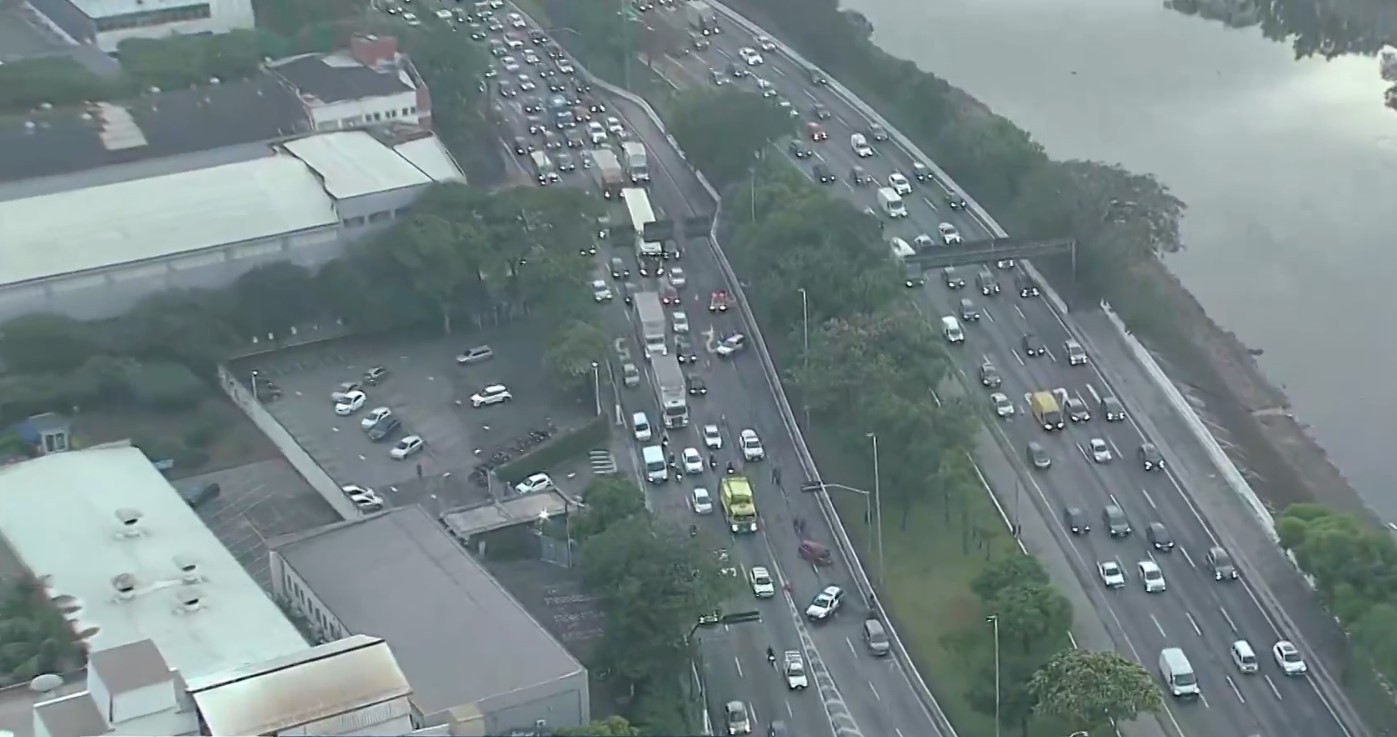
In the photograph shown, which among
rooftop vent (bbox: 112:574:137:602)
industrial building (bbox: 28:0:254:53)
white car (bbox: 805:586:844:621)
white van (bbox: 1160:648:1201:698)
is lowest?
industrial building (bbox: 28:0:254:53)

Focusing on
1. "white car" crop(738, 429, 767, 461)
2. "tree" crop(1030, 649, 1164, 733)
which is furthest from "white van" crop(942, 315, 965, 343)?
"tree" crop(1030, 649, 1164, 733)

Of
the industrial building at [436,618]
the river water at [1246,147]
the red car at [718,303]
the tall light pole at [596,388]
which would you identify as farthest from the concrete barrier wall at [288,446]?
the river water at [1246,147]

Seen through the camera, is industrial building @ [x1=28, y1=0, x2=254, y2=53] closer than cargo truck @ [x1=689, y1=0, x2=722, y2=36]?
Yes

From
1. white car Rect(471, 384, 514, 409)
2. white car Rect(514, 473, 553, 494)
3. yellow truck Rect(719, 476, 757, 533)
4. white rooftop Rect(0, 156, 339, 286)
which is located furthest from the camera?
white rooftop Rect(0, 156, 339, 286)

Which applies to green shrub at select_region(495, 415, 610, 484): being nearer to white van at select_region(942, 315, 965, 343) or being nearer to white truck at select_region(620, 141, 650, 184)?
white van at select_region(942, 315, 965, 343)

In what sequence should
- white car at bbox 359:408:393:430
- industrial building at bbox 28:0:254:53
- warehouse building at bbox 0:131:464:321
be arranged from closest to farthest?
white car at bbox 359:408:393:430, warehouse building at bbox 0:131:464:321, industrial building at bbox 28:0:254:53

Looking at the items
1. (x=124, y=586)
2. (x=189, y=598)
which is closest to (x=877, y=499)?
(x=189, y=598)

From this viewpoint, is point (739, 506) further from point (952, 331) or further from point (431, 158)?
point (431, 158)
